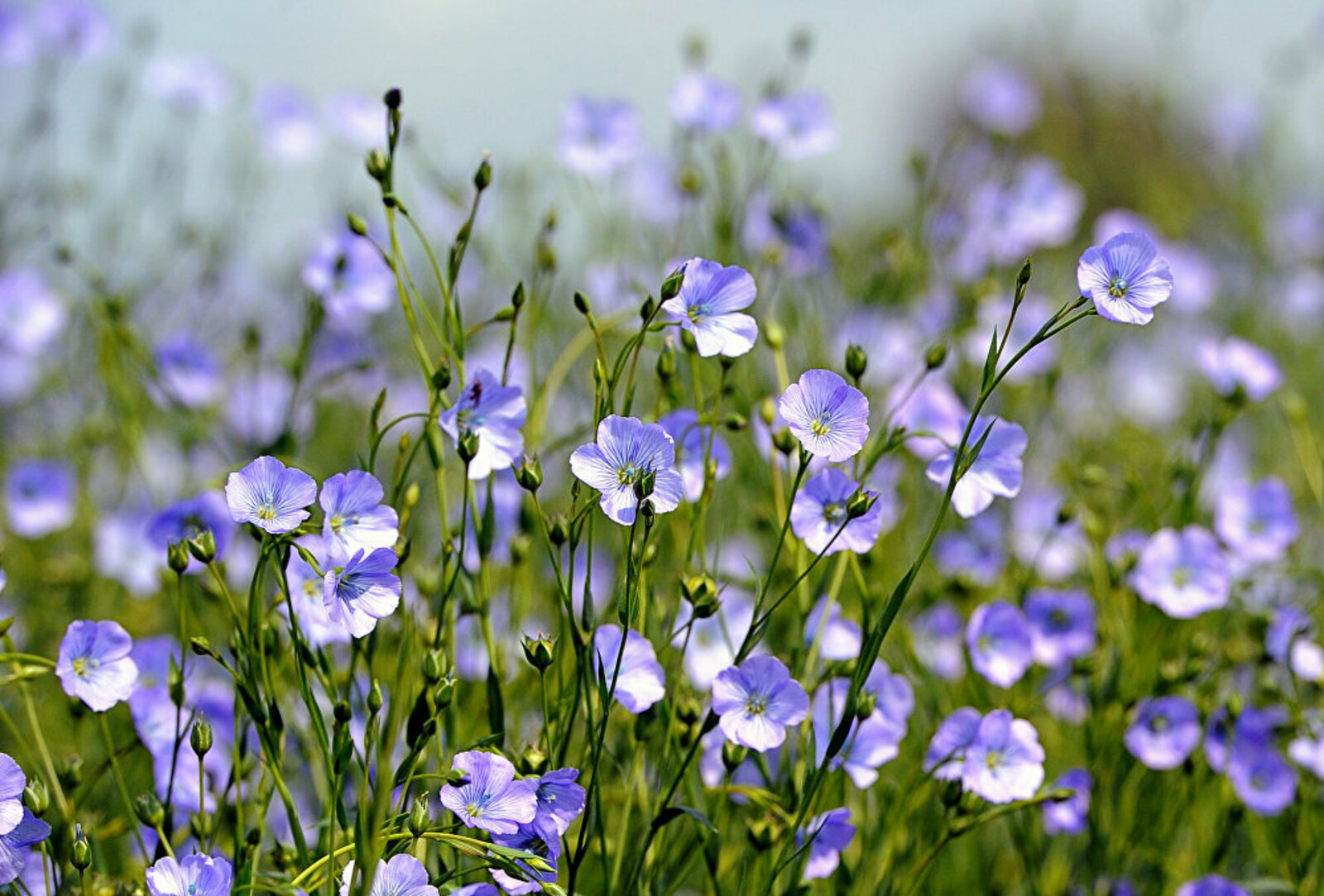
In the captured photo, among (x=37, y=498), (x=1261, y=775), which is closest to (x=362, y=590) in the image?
(x=1261, y=775)

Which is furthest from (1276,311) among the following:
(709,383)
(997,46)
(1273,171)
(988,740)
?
(997,46)

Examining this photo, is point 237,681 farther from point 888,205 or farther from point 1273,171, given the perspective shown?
point 888,205

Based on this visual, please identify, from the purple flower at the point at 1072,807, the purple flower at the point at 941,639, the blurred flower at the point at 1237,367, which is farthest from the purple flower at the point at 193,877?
the blurred flower at the point at 1237,367

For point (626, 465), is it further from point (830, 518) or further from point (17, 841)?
point (17, 841)

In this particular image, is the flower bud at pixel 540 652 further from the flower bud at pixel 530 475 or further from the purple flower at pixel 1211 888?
the purple flower at pixel 1211 888

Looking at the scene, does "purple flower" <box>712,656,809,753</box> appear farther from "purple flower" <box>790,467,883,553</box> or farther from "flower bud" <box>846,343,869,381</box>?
"flower bud" <box>846,343,869,381</box>

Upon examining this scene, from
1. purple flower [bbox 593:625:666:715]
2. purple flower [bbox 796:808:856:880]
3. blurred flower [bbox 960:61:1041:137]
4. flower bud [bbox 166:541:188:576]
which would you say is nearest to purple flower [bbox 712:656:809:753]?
purple flower [bbox 593:625:666:715]

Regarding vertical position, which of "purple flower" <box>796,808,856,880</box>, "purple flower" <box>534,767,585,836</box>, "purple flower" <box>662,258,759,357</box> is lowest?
"purple flower" <box>796,808,856,880</box>
